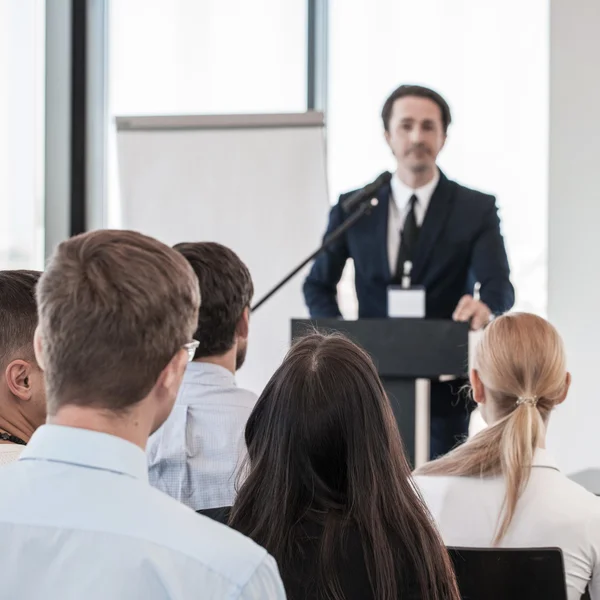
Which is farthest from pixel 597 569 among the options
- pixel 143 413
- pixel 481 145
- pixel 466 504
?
pixel 481 145

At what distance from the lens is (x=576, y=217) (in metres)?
4.50

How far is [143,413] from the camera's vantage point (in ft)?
3.12

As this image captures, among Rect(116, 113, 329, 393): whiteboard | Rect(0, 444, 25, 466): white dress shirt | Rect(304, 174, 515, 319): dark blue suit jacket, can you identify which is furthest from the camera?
Rect(116, 113, 329, 393): whiteboard

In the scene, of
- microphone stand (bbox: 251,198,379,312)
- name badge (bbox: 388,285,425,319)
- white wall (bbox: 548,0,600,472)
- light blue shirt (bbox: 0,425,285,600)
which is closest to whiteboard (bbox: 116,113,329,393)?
microphone stand (bbox: 251,198,379,312)

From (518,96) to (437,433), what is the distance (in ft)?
7.33

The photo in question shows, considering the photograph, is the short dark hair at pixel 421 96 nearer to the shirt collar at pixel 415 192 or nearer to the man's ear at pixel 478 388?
the shirt collar at pixel 415 192

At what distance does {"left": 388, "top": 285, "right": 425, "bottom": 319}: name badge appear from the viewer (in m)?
Result: 3.20

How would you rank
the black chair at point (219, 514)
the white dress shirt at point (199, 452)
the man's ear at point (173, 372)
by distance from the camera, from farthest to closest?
the white dress shirt at point (199, 452) < the black chair at point (219, 514) < the man's ear at point (173, 372)

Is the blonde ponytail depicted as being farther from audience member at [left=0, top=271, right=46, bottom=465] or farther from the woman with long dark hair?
audience member at [left=0, top=271, right=46, bottom=465]

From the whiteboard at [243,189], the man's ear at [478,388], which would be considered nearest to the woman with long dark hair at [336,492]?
the man's ear at [478,388]

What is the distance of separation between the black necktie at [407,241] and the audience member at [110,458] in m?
2.73

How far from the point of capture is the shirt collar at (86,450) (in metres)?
0.89

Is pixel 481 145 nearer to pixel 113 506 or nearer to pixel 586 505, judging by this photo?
pixel 586 505

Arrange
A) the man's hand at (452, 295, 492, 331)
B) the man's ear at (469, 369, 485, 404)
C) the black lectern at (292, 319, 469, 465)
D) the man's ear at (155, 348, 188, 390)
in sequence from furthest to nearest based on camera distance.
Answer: the man's hand at (452, 295, 492, 331) → the black lectern at (292, 319, 469, 465) → the man's ear at (469, 369, 485, 404) → the man's ear at (155, 348, 188, 390)
